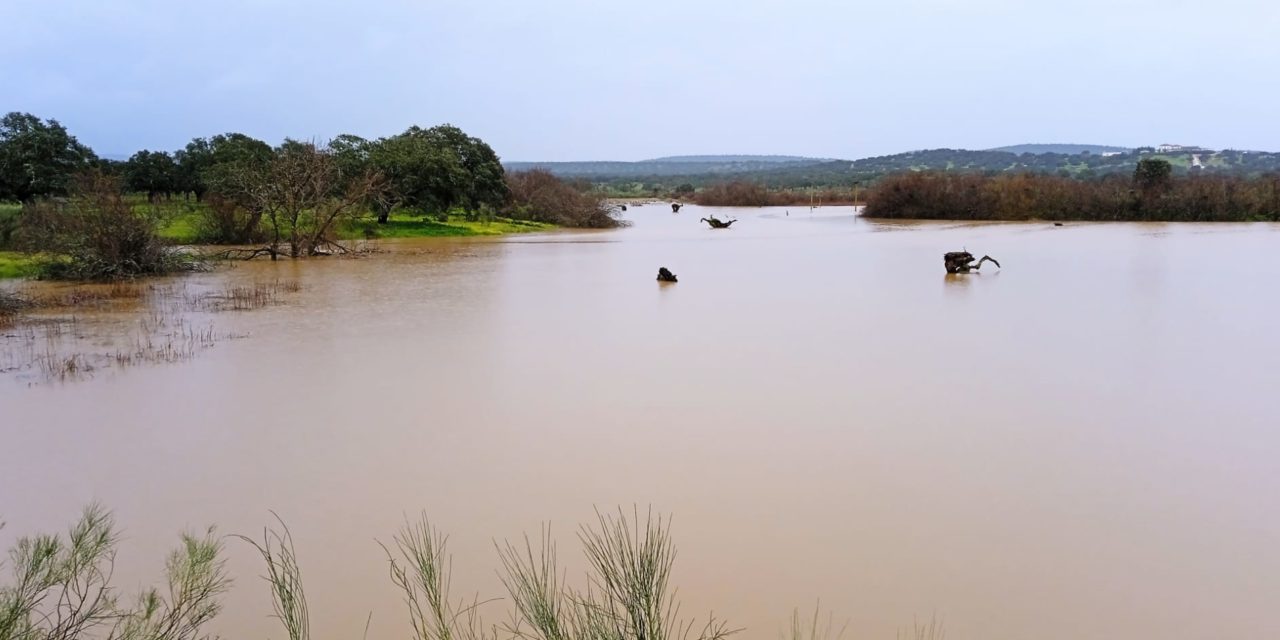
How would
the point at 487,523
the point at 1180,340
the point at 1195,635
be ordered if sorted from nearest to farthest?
the point at 1195,635 < the point at 487,523 < the point at 1180,340

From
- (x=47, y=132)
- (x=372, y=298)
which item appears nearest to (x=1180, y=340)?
(x=372, y=298)

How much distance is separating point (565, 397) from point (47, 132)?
28266 millimetres

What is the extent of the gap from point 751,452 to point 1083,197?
40413 mm

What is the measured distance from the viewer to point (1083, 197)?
40.9 m

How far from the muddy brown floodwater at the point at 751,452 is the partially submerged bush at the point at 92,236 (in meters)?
5.13

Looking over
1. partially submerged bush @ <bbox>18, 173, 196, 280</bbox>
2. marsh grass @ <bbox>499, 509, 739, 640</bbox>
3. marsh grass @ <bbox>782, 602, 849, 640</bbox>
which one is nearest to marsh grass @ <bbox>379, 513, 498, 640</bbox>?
marsh grass @ <bbox>499, 509, 739, 640</bbox>

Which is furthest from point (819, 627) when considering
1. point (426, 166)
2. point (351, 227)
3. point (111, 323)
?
point (426, 166)

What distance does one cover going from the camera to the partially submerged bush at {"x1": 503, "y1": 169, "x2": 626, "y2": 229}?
1452 inches

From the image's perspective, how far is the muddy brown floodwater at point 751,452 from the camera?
418cm

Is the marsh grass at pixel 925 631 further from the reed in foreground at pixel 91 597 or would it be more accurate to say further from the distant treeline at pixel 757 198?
the distant treeline at pixel 757 198

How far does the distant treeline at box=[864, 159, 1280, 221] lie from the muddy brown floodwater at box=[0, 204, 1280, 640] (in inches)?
1164

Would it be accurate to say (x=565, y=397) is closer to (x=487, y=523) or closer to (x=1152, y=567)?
(x=487, y=523)

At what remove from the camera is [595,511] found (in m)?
5.09

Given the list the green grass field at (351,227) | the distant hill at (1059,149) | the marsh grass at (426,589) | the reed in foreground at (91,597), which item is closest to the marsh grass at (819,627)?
the marsh grass at (426,589)
